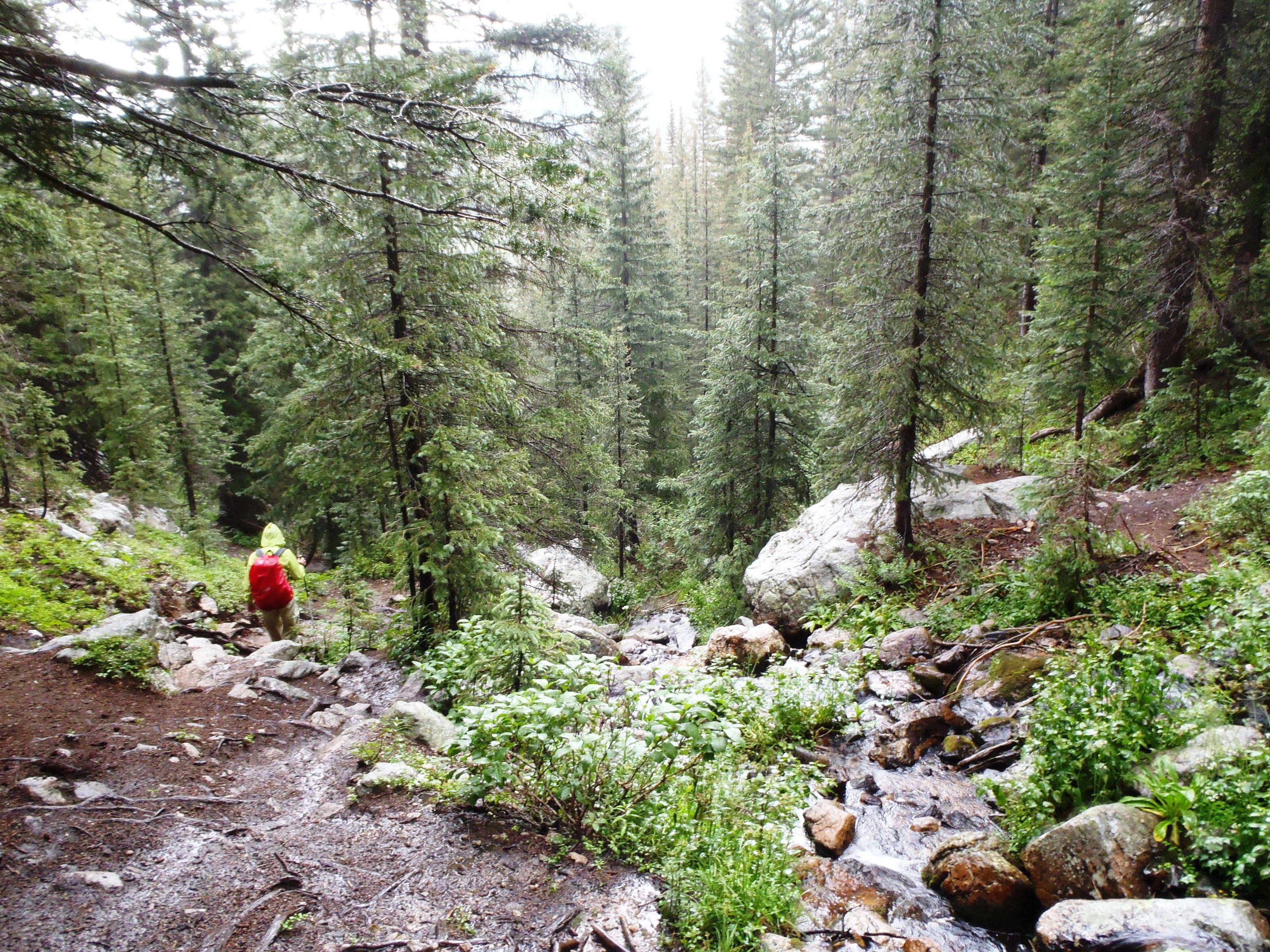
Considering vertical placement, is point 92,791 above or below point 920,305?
below

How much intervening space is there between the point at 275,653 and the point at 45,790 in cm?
538

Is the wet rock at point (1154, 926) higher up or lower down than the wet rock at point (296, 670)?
higher up

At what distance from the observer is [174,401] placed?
18.0 m

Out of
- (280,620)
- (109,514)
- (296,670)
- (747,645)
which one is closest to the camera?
(296,670)

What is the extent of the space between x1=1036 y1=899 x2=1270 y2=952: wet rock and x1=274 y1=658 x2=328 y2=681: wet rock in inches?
359

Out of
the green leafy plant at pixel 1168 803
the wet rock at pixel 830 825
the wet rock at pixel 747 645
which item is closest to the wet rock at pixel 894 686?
the wet rock at pixel 747 645

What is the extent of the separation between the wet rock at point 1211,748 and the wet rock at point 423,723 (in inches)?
245

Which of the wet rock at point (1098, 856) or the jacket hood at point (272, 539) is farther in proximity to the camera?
the jacket hood at point (272, 539)

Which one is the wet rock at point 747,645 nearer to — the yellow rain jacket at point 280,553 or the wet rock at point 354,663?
the wet rock at point 354,663

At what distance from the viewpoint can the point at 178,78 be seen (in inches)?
163

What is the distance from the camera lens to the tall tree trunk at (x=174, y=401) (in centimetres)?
1766

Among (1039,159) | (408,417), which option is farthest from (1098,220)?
(408,417)

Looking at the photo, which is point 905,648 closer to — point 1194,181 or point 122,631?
point 122,631

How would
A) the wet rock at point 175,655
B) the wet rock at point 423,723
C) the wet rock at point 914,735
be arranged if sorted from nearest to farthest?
the wet rock at point 423,723 < the wet rock at point 914,735 < the wet rock at point 175,655
